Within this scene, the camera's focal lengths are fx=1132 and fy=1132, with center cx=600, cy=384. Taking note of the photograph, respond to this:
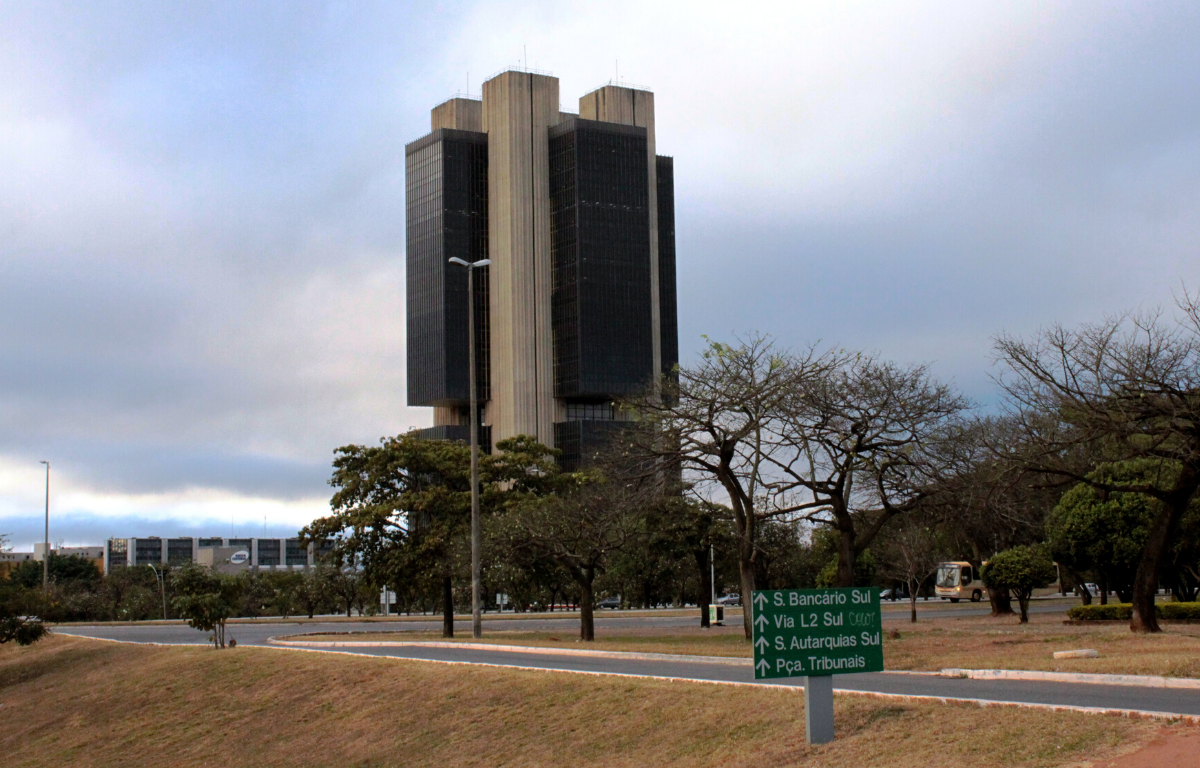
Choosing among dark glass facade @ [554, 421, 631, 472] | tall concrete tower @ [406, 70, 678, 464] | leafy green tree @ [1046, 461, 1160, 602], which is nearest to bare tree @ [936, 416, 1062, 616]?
leafy green tree @ [1046, 461, 1160, 602]

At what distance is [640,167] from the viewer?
14512 cm

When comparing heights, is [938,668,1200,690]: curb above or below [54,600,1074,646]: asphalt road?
above

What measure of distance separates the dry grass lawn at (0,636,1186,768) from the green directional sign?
2.94 ft

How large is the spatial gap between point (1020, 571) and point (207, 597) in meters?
28.7

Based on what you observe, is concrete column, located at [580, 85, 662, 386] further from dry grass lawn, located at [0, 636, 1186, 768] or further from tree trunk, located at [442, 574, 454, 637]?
dry grass lawn, located at [0, 636, 1186, 768]

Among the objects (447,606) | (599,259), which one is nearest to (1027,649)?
(447,606)

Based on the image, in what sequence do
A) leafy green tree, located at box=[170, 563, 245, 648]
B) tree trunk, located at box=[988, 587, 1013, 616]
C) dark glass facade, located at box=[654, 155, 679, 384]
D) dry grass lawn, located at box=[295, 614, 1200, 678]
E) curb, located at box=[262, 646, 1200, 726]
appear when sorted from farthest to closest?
dark glass facade, located at box=[654, 155, 679, 384] < tree trunk, located at box=[988, 587, 1013, 616] < leafy green tree, located at box=[170, 563, 245, 648] < dry grass lawn, located at box=[295, 614, 1200, 678] < curb, located at box=[262, 646, 1200, 726]

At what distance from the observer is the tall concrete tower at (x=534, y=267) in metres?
140

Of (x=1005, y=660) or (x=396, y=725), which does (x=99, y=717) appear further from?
(x=1005, y=660)

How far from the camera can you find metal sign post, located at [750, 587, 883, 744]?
13359 mm

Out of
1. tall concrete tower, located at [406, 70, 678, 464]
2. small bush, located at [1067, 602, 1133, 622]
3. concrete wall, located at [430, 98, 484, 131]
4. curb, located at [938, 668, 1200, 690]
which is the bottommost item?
small bush, located at [1067, 602, 1133, 622]

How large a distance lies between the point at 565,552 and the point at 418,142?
119 m

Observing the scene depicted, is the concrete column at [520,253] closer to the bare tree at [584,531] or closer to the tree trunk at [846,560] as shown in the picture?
the bare tree at [584,531]

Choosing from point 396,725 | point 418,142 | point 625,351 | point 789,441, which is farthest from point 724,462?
point 418,142
